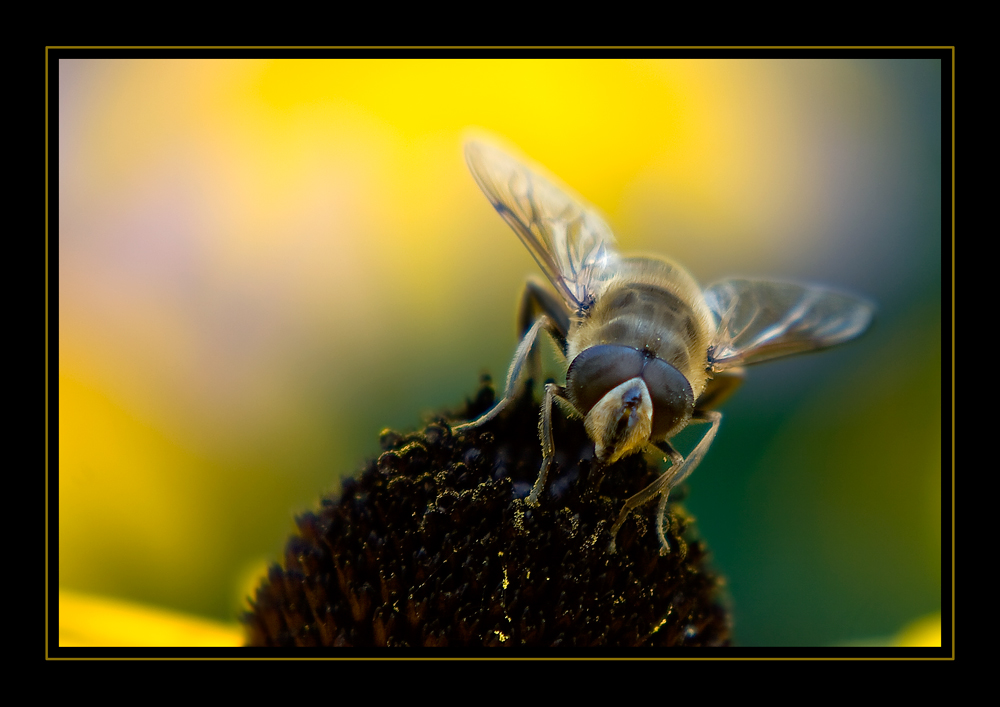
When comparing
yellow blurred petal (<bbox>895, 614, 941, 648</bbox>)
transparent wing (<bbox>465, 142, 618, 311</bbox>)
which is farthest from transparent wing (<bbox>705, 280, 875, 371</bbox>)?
yellow blurred petal (<bbox>895, 614, 941, 648</bbox>)

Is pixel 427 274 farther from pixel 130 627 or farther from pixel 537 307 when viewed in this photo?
pixel 130 627

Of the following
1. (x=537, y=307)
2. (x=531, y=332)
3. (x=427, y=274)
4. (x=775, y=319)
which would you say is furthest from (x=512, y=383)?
(x=427, y=274)

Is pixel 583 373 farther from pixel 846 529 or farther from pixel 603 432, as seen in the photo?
pixel 846 529
